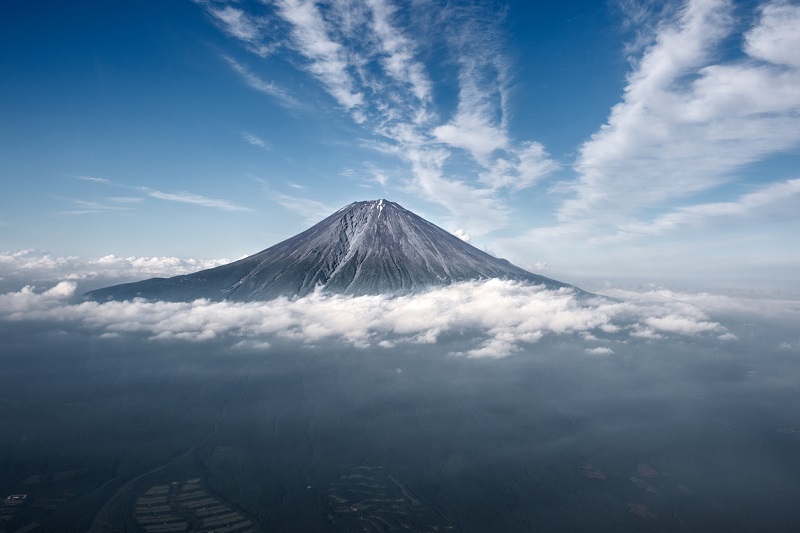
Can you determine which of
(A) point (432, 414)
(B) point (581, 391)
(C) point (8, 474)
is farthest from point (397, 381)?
(C) point (8, 474)

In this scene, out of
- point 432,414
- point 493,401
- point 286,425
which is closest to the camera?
point 286,425

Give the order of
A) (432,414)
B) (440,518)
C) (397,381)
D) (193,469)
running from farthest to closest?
(397,381) → (432,414) → (193,469) → (440,518)

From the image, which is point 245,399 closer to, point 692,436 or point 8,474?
point 8,474

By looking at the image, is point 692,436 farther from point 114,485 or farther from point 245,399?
point 114,485

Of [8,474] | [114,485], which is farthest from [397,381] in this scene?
[8,474]

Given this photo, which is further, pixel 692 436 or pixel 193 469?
pixel 692 436

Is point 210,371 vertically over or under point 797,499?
over
